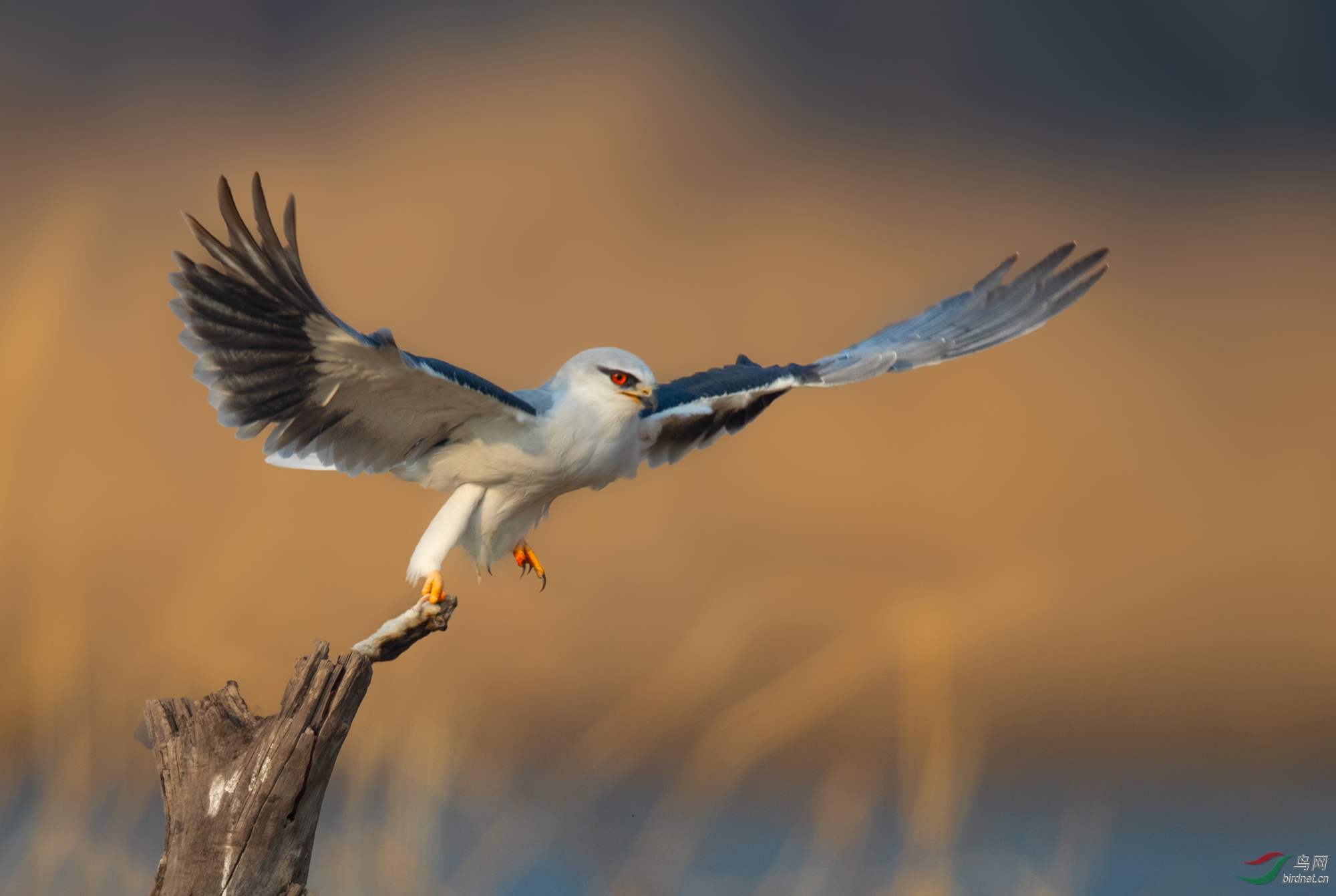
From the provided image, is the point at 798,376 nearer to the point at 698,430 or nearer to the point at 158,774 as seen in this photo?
the point at 698,430

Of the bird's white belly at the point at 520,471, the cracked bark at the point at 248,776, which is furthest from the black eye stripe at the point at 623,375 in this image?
the cracked bark at the point at 248,776

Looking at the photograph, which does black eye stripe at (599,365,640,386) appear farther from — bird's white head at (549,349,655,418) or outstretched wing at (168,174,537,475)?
outstretched wing at (168,174,537,475)

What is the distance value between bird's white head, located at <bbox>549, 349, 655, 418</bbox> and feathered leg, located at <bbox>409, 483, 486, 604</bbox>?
1.45ft

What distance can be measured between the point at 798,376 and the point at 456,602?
1491mm

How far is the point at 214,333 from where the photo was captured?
2770mm

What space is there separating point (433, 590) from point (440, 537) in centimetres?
21

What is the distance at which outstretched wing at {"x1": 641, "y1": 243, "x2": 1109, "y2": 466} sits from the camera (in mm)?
4008

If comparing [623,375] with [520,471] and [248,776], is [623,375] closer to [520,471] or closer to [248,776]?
[520,471]

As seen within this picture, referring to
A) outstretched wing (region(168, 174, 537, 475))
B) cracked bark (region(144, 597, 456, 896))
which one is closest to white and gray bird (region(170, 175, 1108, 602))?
outstretched wing (region(168, 174, 537, 475))

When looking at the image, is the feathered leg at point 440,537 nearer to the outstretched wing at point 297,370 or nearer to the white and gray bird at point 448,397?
the white and gray bird at point 448,397

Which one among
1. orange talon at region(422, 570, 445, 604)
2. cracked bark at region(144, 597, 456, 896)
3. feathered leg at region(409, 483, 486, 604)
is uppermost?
feathered leg at region(409, 483, 486, 604)

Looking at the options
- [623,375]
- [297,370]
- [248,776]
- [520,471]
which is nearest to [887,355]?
[623,375]

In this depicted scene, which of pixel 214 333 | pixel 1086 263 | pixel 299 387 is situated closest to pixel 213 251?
pixel 214 333

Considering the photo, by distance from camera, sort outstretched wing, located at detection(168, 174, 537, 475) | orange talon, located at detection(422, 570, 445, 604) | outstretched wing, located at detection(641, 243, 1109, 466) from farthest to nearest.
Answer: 1. outstretched wing, located at detection(641, 243, 1109, 466)
2. orange talon, located at detection(422, 570, 445, 604)
3. outstretched wing, located at detection(168, 174, 537, 475)
